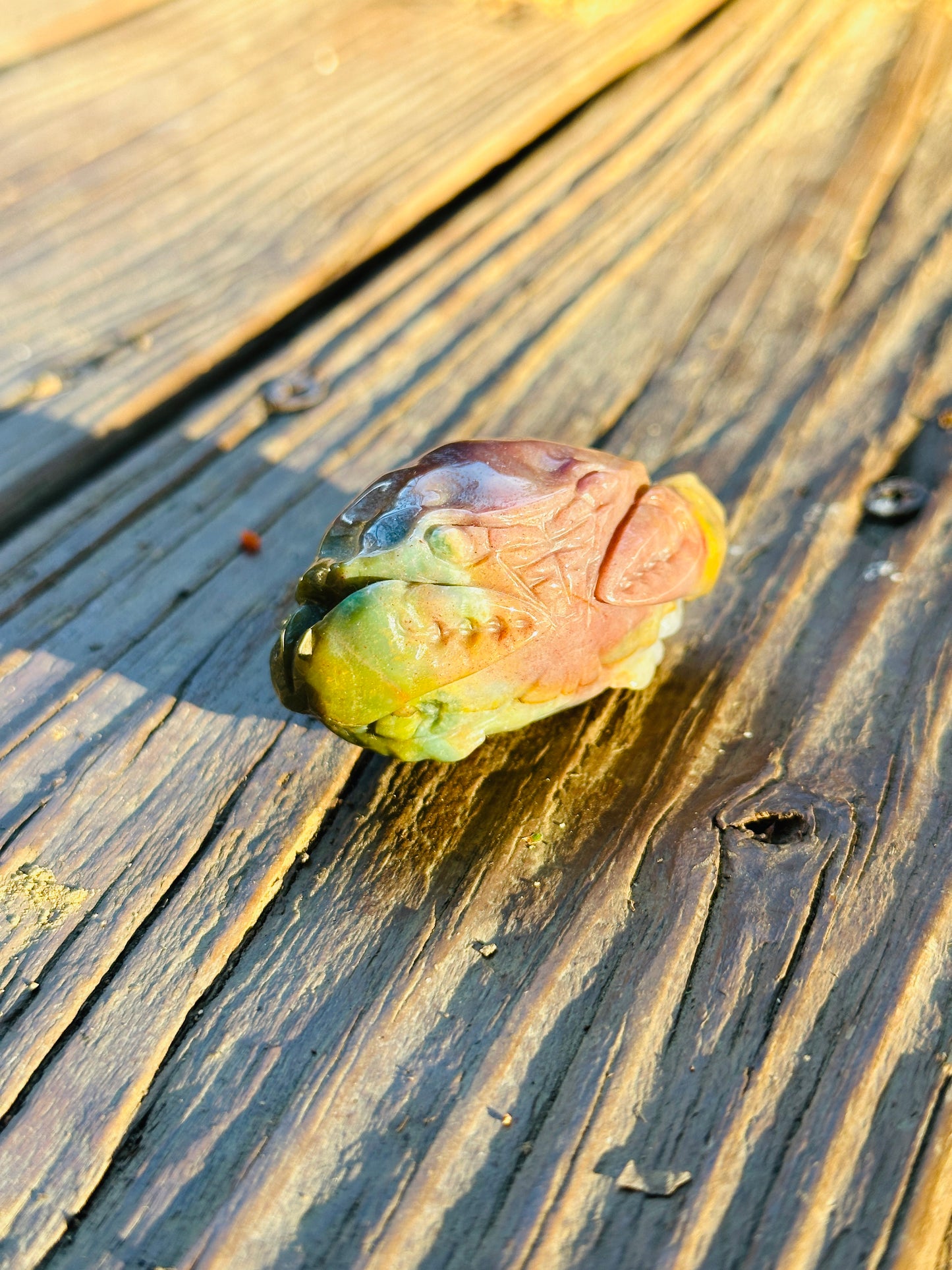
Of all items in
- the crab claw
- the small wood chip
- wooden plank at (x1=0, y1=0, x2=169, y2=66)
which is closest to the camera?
the small wood chip

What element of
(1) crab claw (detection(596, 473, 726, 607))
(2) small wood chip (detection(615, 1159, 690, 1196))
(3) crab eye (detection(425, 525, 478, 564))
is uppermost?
(3) crab eye (detection(425, 525, 478, 564))

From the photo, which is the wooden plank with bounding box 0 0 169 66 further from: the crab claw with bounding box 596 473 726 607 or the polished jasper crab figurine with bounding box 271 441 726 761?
the crab claw with bounding box 596 473 726 607

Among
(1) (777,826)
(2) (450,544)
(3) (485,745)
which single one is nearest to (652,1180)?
(1) (777,826)

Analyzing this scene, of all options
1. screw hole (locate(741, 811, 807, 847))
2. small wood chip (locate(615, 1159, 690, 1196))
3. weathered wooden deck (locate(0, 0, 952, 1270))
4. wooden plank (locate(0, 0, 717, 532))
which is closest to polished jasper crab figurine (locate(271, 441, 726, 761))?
weathered wooden deck (locate(0, 0, 952, 1270))

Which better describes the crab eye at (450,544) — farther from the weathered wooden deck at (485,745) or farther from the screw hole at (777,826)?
the screw hole at (777,826)

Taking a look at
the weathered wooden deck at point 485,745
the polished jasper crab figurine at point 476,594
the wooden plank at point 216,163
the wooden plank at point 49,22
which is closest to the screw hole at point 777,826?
the weathered wooden deck at point 485,745

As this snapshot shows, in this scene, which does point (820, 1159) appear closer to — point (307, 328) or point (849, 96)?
point (307, 328)

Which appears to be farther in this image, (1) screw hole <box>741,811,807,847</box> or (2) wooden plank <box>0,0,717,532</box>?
(2) wooden plank <box>0,0,717,532</box>
